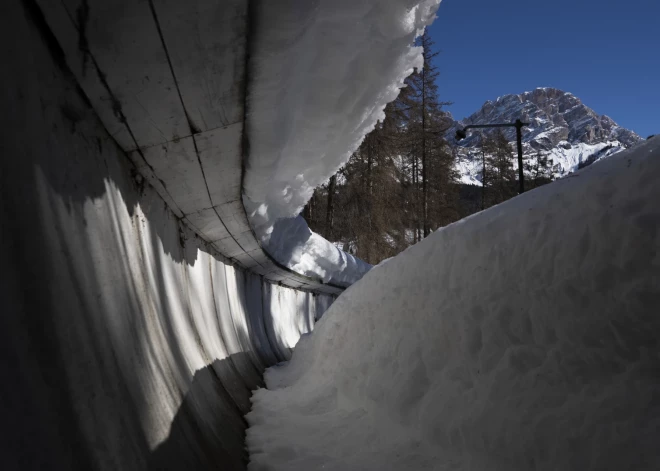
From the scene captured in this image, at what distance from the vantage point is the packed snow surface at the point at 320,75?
2412 mm

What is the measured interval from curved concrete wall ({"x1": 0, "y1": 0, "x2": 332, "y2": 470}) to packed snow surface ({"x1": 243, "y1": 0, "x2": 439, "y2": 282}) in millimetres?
1029

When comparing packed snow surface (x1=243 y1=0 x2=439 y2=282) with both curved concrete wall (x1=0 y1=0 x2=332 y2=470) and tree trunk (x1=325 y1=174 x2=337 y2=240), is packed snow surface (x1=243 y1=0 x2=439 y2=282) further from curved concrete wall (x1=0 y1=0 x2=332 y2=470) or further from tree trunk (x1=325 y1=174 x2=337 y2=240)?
tree trunk (x1=325 y1=174 x2=337 y2=240)

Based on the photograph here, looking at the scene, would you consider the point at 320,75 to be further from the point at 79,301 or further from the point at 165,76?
the point at 79,301

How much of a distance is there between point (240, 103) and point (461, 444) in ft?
10.00

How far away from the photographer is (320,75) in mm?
3082

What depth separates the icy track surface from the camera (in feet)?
7.54

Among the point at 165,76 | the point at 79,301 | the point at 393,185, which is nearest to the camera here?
the point at 79,301

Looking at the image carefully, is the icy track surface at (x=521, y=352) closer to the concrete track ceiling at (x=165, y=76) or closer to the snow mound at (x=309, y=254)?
the concrete track ceiling at (x=165, y=76)

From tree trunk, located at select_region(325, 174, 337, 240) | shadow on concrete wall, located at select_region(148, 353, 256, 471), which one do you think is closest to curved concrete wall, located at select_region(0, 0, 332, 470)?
shadow on concrete wall, located at select_region(148, 353, 256, 471)

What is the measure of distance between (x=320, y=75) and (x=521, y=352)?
2598mm

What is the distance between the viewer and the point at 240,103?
2.85 metres

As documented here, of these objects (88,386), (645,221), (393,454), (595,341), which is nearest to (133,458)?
(88,386)

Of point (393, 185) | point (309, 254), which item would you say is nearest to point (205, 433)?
point (309, 254)

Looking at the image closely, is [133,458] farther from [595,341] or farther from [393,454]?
[595,341]
